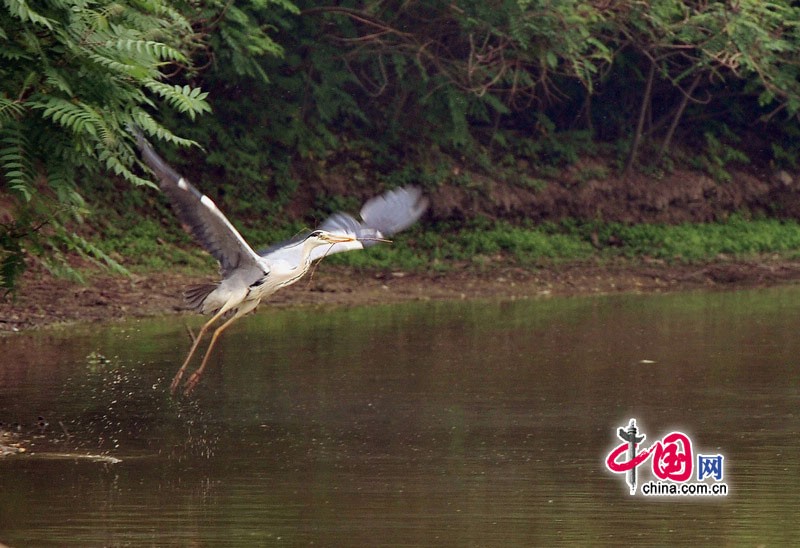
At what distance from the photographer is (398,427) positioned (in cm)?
878

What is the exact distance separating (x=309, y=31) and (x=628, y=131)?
5722mm

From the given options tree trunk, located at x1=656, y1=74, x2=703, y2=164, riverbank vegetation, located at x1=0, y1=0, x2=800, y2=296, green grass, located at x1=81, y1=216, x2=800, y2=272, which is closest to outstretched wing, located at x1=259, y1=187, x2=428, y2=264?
riverbank vegetation, located at x1=0, y1=0, x2=800, y2=296

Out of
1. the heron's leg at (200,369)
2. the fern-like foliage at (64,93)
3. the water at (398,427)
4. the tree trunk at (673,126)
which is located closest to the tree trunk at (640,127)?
the tree trunk at (673,126)

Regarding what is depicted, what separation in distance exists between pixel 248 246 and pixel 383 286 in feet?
22.4

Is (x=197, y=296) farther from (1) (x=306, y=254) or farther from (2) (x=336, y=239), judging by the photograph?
(2) (x=336, y=239)

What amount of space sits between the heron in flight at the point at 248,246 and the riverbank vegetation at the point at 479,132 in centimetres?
537

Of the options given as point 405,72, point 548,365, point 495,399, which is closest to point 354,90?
point 405,72

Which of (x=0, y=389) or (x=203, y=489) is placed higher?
(x=0, y=389)

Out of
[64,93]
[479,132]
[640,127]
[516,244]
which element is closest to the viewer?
[64,93]

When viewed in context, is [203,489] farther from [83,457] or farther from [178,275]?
[178,275]

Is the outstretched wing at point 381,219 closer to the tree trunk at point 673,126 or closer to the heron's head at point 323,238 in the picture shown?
the heron's head at point 323,238

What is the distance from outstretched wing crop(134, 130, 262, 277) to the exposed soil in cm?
417

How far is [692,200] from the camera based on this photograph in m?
19.2

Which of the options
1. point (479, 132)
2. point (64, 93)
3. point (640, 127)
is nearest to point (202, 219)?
point (64, 93)
